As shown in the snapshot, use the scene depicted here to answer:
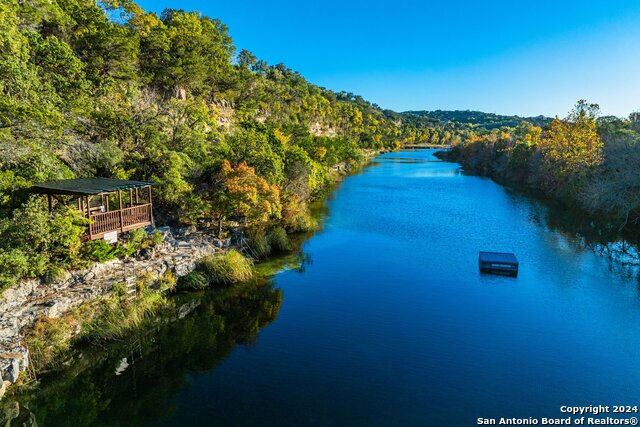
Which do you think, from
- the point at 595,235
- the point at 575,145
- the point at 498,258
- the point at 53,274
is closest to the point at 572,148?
the point at 575,145

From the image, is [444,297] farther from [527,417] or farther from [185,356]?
[185,356]

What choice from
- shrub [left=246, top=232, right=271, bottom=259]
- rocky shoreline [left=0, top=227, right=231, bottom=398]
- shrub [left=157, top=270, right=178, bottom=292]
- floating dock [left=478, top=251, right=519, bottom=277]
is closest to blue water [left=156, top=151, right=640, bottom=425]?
floating dock [left=478, top=251, right=519, bottom=277]

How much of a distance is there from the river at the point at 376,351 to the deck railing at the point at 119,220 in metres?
4.48

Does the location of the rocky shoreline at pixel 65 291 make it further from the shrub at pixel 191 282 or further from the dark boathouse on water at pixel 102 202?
the dark boathouse on water at pixel 102 202

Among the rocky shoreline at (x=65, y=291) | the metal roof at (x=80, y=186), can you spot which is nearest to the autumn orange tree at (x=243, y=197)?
the rocky shoreline at (x=65, y=291)

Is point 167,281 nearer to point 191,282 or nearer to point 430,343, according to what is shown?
point 191,282

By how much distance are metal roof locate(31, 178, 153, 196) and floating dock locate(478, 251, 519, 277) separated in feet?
59.7

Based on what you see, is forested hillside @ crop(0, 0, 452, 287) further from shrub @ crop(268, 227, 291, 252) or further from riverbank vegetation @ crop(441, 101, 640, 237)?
riverbank vegetation @ crop(441, 101, 640, 237)

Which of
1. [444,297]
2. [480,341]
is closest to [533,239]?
[444,297]

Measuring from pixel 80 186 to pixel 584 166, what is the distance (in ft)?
146

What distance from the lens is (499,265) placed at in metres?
21.8

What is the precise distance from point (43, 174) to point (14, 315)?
6.30 metres

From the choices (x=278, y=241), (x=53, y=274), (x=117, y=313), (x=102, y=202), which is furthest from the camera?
(x=278, y=241)

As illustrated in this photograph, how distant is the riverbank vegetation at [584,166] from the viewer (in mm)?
27859
